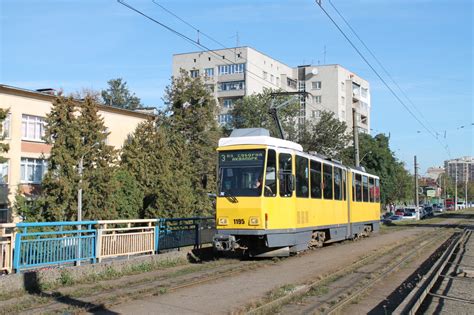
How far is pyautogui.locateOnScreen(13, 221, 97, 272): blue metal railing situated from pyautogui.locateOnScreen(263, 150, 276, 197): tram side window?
4.96 metres

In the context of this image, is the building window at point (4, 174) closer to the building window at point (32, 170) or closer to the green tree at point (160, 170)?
the building window at point (32, 170)

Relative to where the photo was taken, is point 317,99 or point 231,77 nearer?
point 231,77

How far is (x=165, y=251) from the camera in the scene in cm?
1734

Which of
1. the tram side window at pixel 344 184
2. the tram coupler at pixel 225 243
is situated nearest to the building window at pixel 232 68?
the tram side window at pixel 344 184

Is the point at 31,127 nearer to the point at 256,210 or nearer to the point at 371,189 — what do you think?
the point at 371,189

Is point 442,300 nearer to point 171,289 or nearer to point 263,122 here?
point 171,289

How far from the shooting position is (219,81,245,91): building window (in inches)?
3095

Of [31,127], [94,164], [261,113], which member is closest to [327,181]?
[94,164]

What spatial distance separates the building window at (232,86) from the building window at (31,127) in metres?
43.4

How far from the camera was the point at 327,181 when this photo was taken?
20.0 metres

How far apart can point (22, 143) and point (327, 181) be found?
82.4ft

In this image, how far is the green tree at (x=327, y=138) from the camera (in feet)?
158

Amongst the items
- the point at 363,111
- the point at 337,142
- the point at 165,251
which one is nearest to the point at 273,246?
the point at 165,251

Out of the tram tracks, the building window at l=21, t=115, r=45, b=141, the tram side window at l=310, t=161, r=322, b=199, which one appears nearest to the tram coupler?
the tram tracks
